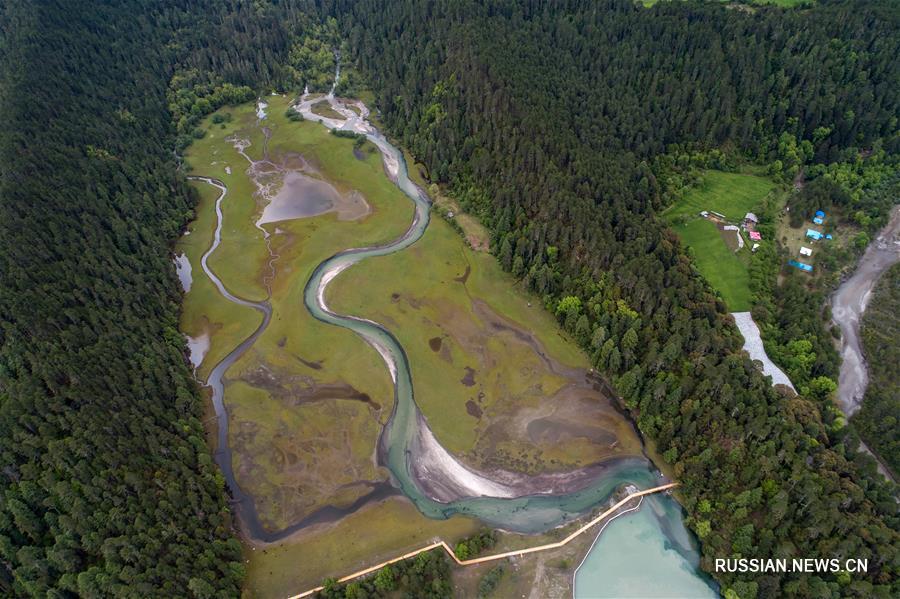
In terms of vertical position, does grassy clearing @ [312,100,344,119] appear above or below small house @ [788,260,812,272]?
below

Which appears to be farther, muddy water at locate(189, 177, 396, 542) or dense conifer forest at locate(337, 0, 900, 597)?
muddy water at locate(189, 177, 396, 542)

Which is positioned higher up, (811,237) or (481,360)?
(811,237)

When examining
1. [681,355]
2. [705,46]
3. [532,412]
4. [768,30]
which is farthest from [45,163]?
[768,30]

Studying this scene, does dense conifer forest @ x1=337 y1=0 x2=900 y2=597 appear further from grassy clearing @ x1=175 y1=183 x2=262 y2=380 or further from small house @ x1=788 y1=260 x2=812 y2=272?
grassy clearing @ x1=175 y1=183 x2=262 y2=380

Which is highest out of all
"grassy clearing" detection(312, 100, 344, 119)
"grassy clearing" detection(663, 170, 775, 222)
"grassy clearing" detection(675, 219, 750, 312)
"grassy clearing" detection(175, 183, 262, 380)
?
"grassy clearing" detection(663, 170, 775, 222)

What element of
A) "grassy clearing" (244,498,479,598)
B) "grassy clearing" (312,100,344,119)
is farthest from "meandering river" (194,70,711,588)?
"grassy clearing" (312,100,344,119)

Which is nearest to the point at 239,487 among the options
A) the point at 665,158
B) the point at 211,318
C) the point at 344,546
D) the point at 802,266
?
the point at 344,546

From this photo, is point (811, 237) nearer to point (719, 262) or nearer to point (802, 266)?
point (802, 266)
